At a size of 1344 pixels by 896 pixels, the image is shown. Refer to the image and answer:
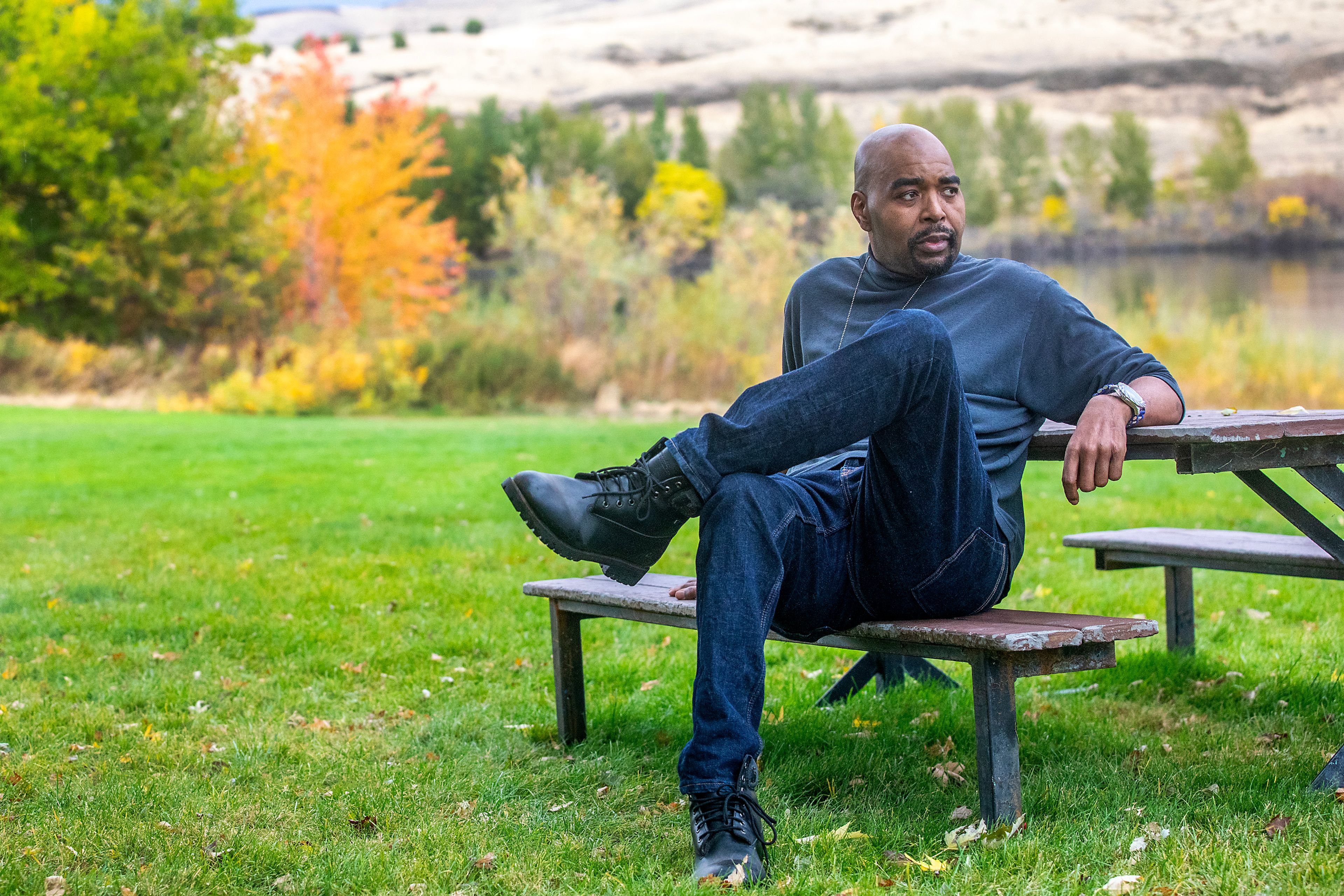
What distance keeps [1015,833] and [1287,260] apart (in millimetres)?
31212

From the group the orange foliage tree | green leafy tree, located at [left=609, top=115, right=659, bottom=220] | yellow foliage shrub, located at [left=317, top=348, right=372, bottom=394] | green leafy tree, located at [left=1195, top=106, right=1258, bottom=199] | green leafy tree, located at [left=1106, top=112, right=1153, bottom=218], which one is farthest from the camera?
green leafy tree, located at [left=609, top=115, right=659, bottom=220]

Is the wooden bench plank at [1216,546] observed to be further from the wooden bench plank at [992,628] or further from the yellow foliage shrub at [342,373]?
the yellow foliage shrub at [342,373]

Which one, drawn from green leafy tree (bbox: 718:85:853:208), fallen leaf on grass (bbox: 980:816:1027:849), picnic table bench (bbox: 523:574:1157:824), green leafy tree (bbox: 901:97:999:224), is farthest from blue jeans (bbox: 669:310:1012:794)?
green leafy tree (bbox: 718:85:853:208)

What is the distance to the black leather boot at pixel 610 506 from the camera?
2305 millimetres

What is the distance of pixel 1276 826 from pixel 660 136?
4169cm

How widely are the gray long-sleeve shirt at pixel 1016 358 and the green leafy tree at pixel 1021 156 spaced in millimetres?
32154

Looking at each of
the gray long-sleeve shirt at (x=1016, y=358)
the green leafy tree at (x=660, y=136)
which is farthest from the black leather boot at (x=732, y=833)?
the green leafy tree at (x=660, y=136)

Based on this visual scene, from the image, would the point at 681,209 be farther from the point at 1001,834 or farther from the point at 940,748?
the point at 1001,834

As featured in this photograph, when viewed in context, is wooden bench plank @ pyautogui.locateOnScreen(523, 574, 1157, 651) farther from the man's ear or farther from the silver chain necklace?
the man's ear

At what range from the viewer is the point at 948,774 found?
292cm

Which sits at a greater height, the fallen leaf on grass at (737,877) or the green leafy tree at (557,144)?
the green leafy tree at (557,144)

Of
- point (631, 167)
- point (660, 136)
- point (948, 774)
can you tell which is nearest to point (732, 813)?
point (948, 774)

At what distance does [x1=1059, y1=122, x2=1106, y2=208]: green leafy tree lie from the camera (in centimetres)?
3325

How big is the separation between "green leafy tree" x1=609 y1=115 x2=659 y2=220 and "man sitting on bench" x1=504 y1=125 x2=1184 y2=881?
37283 mm
